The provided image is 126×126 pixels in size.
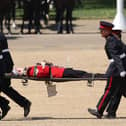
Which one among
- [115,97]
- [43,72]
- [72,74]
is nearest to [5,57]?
[43,72]


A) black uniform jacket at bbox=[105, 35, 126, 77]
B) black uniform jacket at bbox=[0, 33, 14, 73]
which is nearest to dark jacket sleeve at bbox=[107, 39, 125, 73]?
black uniform jacket at bbox=[105, 35, 126, 77]

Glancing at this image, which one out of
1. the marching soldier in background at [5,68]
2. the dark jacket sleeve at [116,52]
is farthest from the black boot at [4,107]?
the dark jacket sleeve at [116,52]

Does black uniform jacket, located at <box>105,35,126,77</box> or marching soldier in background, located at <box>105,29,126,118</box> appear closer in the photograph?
black uniform jacket, located at <box>105,35,126,77</box>

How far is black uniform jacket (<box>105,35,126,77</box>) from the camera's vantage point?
11547 mm

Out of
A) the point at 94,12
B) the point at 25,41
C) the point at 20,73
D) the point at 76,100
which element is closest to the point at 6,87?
the point at 20,73

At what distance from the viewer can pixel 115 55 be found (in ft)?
37.9

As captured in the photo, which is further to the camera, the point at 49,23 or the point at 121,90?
the point at 49,23

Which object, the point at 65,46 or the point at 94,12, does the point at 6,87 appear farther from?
the point at 94,12

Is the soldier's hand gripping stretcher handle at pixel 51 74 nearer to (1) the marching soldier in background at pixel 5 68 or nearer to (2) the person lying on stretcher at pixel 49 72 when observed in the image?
(2) the person lying on stretcher at pixel 49 72

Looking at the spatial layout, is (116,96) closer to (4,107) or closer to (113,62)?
(113,62)

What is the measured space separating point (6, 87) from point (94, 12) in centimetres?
2646

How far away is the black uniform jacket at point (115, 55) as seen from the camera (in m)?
11.5

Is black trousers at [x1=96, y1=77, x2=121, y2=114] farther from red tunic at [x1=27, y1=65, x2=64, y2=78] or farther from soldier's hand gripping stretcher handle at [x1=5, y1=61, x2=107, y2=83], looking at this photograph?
red tunic at [x1=27, y1=65, x2=64, y2=78]

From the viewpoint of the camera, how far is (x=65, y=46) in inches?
914
